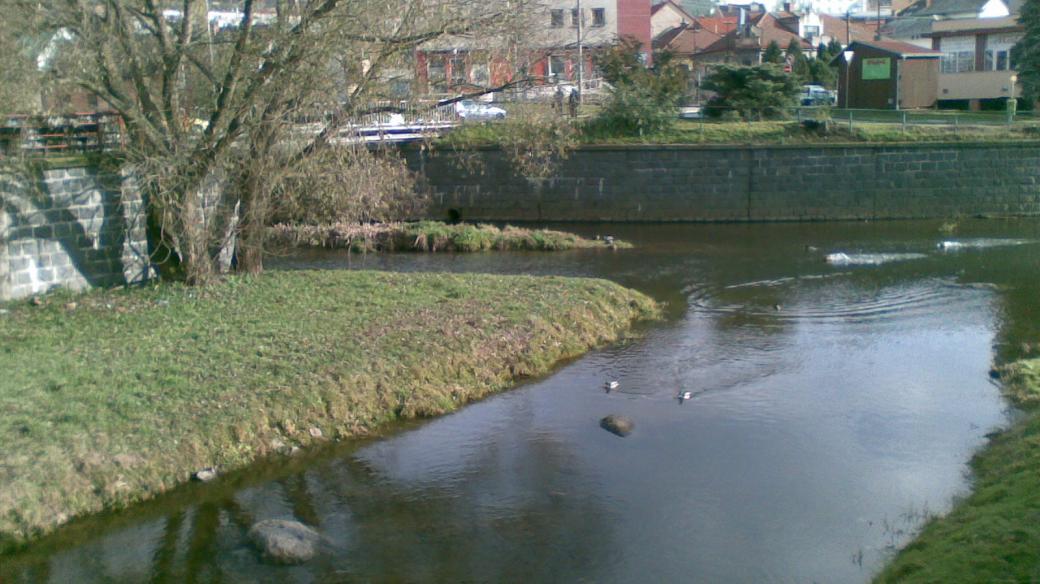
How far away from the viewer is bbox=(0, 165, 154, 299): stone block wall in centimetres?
1556

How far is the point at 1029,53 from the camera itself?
41000 mm

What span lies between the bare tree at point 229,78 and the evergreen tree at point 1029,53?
32.1 m

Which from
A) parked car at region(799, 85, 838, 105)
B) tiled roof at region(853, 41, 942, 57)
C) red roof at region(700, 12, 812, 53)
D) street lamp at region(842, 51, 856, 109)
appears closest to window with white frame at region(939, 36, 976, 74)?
tiled roof at region(853, 41, 942, 57)

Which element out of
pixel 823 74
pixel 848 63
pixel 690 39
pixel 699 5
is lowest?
pixel 848 63

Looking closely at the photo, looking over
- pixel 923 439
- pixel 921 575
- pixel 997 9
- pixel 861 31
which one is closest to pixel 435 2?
pixel 923 439

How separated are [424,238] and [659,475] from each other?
17486mm

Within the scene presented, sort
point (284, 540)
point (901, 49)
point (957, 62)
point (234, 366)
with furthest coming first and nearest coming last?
1. point (957, 62)
2. point (901, 49)
3. point (234, 366)
4. point (284, 540)

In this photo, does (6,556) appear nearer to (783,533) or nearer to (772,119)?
(783,533)

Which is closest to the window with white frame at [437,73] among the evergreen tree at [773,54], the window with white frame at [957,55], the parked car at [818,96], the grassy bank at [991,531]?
the grassy bank at [991,531]

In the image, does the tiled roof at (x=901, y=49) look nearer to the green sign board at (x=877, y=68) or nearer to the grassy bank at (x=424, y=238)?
the green sign board at (x=877, y=68)

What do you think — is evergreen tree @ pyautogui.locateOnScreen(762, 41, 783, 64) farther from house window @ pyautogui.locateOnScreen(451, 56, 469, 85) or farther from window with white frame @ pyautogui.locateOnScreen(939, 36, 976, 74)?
house window @ pyautogui.locateOnScreen(451, 56, 469, 85)

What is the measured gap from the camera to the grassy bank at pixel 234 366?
1009 centimetres

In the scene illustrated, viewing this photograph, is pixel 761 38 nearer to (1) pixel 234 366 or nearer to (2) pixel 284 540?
(1) pixel 234 366

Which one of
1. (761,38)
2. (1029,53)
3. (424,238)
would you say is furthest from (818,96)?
(424,238)
